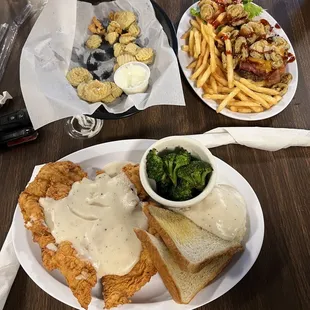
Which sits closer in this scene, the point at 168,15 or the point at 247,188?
the point at 247,188

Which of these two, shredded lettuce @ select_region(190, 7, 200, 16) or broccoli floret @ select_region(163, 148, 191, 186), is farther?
shredded lettuce @ select_region(190, 7, 200, 16)

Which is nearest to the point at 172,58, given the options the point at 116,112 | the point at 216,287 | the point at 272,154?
the point at 116,112

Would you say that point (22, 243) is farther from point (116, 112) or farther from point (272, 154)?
point (272, 154)

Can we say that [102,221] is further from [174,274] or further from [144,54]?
[144,54]

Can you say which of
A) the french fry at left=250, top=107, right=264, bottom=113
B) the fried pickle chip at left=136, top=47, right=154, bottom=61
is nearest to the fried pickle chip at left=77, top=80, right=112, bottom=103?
the fried pickle chip at left=136, top=47, right=154, bottom=61

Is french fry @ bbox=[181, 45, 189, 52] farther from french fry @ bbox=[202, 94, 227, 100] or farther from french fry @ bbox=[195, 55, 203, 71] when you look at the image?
french fry @ bbox=[202, 94, 227, 100]

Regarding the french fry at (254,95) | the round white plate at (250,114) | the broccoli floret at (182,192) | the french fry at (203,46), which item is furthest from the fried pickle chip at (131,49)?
the broccoli floret at (182,192)
